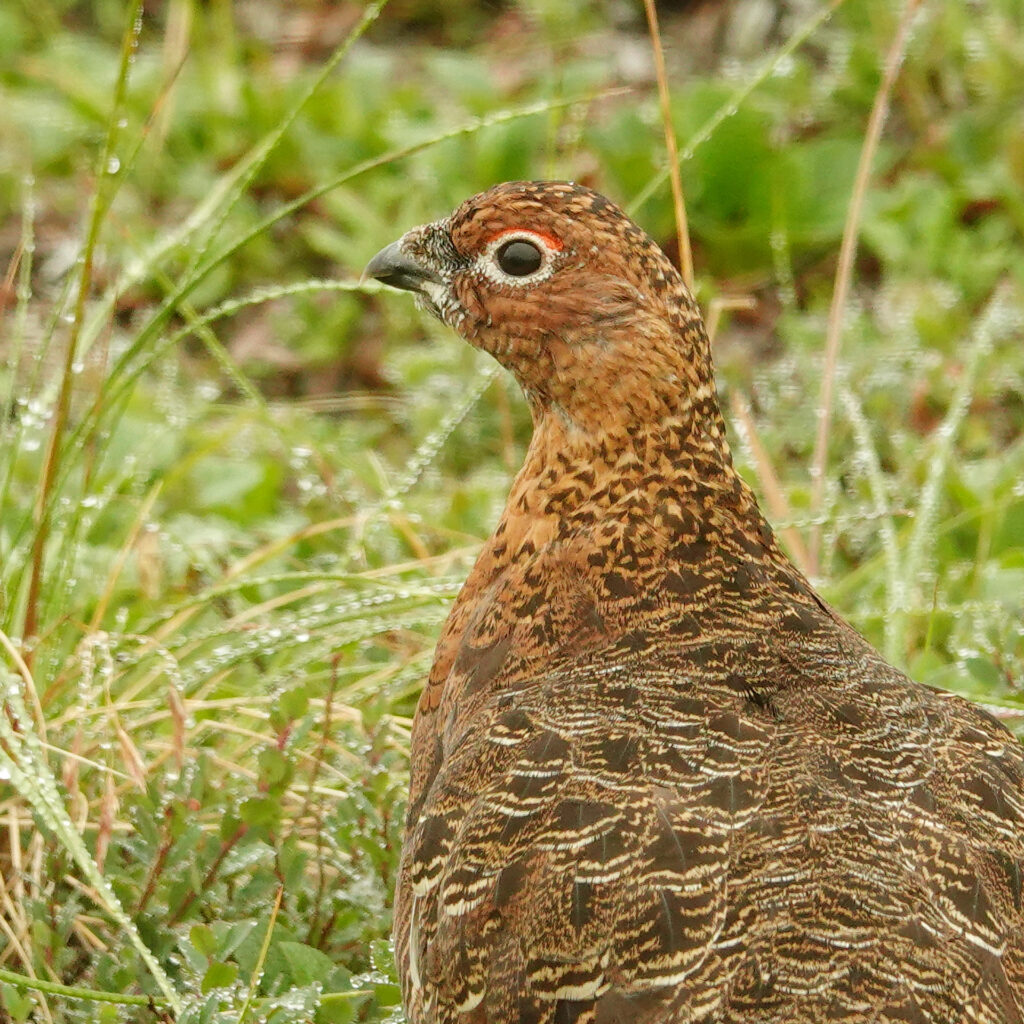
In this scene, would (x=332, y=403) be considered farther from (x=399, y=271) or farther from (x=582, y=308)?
(x=582, y=308)

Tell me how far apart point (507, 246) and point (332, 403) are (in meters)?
2.72

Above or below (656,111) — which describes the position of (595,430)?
below

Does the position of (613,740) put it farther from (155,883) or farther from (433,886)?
(155,883)

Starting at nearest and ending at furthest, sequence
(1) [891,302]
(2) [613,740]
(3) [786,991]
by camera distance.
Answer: (3) [786,991] → (2) [613,740] → (1) [891,302]

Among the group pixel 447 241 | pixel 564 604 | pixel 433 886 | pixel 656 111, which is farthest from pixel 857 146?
pixel 433 886

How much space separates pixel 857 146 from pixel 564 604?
14.3 ft

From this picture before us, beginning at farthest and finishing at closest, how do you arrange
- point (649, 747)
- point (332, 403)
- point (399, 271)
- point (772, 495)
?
point (332, 403) < point (772, 495) < point (399, 271) < point (649, 747)

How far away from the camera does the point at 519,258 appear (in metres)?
3.64

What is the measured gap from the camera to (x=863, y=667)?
10.9 feet

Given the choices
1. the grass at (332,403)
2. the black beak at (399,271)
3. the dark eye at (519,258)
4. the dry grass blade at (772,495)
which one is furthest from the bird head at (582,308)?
the dry grass blade at (772,495)

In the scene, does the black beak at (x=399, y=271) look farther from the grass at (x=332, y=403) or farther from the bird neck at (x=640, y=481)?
the bird neck at (x=640, y=481)

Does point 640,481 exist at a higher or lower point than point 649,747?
higher

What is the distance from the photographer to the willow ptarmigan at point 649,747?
2.69m

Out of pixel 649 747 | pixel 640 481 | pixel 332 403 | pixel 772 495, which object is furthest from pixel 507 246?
pixel 332 403
